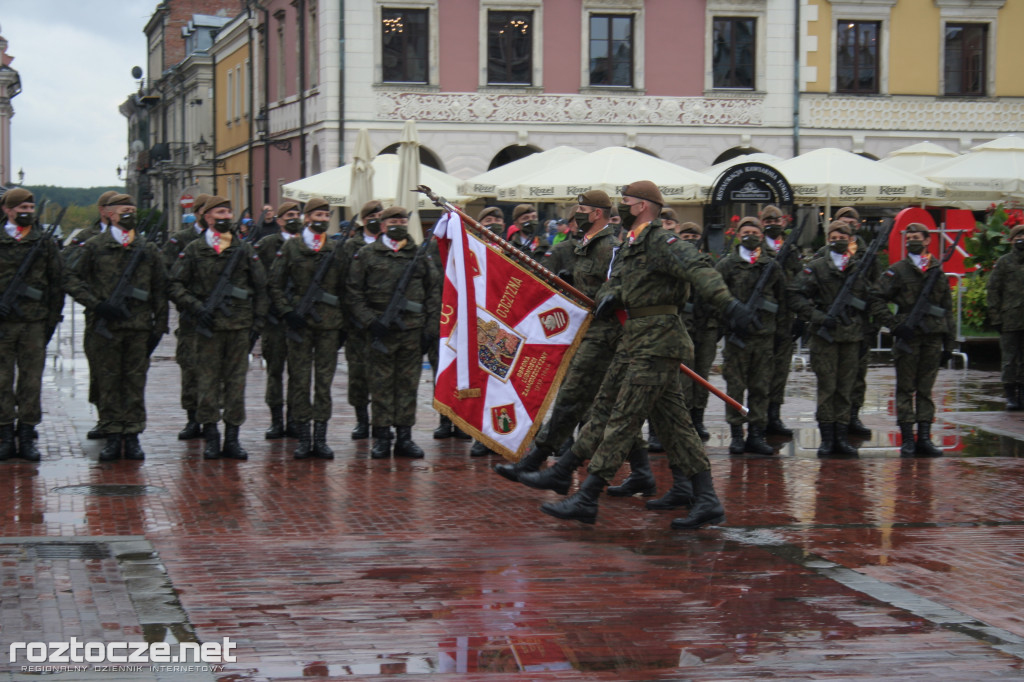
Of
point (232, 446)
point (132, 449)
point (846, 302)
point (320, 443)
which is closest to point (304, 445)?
point (320, 443)

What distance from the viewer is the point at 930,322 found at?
11117 mm

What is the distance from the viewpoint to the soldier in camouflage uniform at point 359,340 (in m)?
11.2

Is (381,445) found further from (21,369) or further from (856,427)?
(856,427)

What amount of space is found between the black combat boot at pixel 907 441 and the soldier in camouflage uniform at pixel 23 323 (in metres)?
7.02

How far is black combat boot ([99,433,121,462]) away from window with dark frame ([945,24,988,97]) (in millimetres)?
27937

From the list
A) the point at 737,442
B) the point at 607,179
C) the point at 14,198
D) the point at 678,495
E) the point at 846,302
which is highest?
the point at 607,179

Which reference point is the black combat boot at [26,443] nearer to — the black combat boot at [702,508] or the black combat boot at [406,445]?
the black combat boot at [406,445]

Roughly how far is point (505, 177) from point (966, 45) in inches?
599

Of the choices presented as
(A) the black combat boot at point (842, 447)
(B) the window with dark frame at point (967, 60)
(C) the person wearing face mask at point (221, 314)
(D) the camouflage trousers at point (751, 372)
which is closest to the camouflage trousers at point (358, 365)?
(C) the person wearing face mask at point (221, 314)

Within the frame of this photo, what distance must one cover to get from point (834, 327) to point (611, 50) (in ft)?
74.5

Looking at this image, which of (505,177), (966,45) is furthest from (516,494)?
(966,45)

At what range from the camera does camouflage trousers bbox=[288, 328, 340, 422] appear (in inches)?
434

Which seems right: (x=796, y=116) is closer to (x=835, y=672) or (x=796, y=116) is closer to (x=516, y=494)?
(x=516, y=494)

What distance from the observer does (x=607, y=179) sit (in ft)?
74.6
